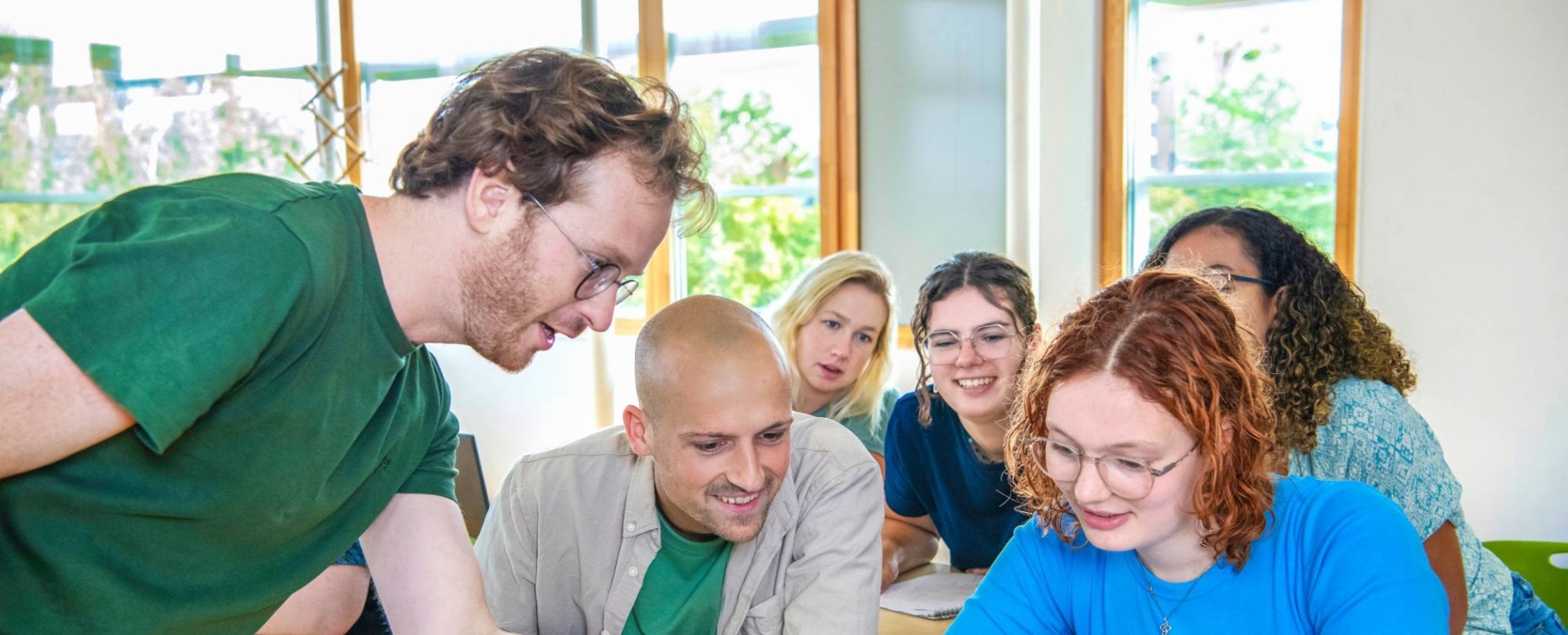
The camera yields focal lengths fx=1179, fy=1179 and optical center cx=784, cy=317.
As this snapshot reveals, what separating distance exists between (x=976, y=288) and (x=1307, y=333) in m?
0.79

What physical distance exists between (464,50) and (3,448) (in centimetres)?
511

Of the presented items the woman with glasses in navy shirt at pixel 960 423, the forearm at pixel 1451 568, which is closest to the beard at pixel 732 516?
the woman with glasses in navy shirt at pixel 960 423

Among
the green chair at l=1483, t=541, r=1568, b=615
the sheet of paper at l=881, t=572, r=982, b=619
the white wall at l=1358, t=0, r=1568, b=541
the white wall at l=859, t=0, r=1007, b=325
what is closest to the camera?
the sheet of paper at l=881, t=572, r=982, b=619

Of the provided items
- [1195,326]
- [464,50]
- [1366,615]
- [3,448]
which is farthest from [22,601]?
[464,50]

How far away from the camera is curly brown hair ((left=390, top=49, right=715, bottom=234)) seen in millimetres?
1286

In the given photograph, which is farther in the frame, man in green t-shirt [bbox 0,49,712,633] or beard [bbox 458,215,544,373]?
beard [bbox 458,215,544,373]

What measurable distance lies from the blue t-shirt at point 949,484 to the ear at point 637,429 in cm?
86

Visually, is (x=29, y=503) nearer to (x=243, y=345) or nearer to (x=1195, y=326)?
(x=243, y=345)

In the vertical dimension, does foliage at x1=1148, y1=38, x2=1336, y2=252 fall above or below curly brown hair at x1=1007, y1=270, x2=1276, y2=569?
above

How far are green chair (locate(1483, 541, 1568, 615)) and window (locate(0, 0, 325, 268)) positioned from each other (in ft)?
18.1

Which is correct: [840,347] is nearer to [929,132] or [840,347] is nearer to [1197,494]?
[929,132]

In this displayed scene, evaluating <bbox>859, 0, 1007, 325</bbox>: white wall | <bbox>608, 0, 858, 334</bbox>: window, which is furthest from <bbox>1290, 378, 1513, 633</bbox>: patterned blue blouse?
<bbox>608, 0, 858, 334</bbox>: window

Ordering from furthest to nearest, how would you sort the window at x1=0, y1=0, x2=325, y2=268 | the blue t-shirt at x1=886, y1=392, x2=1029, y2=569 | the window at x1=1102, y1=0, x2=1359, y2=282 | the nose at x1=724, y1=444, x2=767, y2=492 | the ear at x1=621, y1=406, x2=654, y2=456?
the window at x1=0, y1=0, x2=325, y2=268, the window at x1=1102, y1=0, x2=1359, y2=282, the blue t-shirt at x1=886, y1=392, x2=1029, y2=569, the ear at x1=621, y1=406, x2=654, y2=456, the nose at x1=724, y1=444, x2=767, y2=492

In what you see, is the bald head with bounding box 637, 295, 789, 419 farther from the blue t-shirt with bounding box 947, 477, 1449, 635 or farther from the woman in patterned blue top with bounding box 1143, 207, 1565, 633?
the woman in patterned blue top with bounding box 1143, 207, 1565, 633
